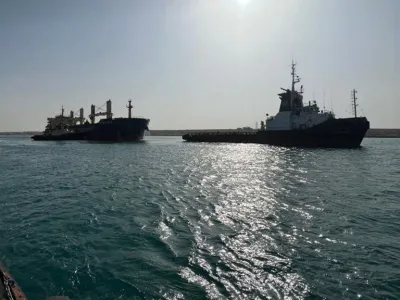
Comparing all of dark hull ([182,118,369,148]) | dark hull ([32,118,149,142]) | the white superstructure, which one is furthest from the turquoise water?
dark hull ([32,118,149,142])

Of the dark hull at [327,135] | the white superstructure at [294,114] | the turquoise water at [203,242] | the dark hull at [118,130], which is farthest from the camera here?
the dark hull at [118,130]

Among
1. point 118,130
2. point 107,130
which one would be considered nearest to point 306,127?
point 118,130

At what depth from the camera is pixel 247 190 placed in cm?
1708

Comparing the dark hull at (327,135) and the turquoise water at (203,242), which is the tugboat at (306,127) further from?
the turquoise water at (203,242)

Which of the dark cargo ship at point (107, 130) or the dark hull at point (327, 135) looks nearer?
the dark hull at point (327, 135)

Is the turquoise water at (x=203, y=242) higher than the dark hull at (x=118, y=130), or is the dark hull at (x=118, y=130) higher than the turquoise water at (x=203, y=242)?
the dark hull at (x=118, y=130)

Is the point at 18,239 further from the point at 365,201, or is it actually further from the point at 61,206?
the point at 365,201

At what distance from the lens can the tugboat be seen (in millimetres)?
52188

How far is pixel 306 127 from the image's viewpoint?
196 feet

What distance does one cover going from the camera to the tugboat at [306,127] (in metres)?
52.2

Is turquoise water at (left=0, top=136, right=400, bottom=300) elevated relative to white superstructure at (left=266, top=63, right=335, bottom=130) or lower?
lower

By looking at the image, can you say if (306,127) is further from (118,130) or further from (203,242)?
(203,242)

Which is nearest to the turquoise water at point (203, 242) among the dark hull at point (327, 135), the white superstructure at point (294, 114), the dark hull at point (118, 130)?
the dark hull at point (327, 135)

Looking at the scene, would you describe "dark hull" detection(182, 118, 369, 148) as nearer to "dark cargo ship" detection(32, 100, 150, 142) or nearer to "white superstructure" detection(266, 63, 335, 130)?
"white superstructure" detection(266, 63, 335, 130)
